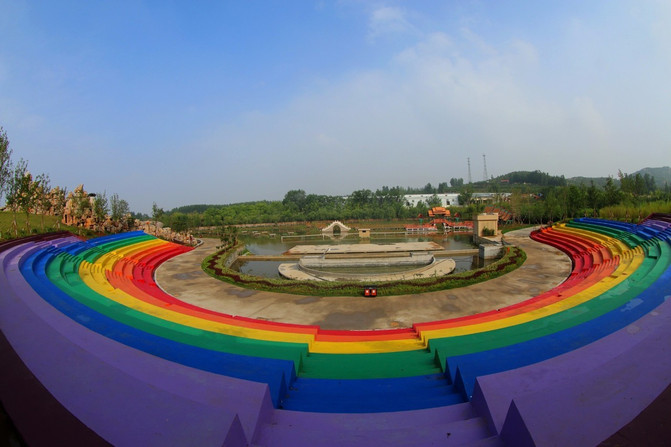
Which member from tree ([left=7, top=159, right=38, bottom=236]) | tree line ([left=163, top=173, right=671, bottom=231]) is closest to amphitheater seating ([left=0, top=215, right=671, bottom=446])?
tree ([left=7, top=159, right=38, bottom=236])

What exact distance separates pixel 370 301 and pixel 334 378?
7792 mm

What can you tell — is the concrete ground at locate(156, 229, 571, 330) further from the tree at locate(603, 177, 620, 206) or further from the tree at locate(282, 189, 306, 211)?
the tree at locate(282, 189, 306, 211)

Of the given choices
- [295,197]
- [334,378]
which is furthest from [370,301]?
[295,197]

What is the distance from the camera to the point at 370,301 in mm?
12062

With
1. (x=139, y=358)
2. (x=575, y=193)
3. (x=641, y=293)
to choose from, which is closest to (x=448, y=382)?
(x=139, y=358)

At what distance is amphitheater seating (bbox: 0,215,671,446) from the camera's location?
191 centimetres

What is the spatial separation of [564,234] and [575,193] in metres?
16.7

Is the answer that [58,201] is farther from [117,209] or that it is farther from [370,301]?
[370,301]

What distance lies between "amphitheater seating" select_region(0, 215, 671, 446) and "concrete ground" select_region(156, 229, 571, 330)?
8.88ft

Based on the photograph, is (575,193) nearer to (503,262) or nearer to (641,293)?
(503,262)

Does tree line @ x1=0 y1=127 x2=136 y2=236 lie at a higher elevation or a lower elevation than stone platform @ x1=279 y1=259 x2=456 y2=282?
higher

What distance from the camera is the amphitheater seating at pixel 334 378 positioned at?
6.25ft

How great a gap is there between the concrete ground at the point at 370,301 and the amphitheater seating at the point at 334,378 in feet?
8.88

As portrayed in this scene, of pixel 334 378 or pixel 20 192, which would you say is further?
pixel 20 192
